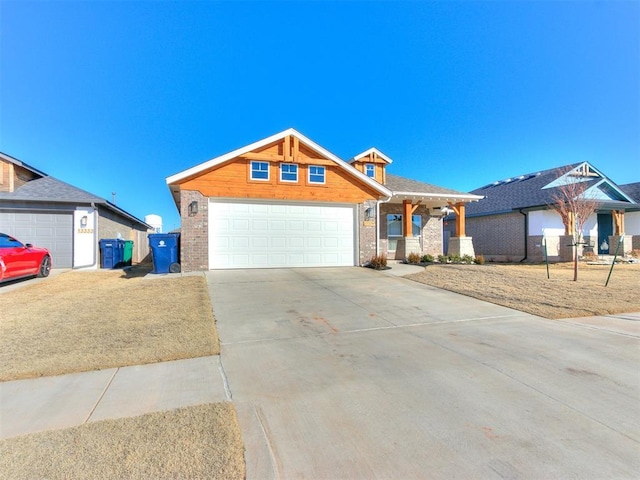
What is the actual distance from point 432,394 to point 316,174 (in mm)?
10805

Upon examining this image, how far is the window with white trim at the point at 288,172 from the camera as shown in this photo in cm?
1257

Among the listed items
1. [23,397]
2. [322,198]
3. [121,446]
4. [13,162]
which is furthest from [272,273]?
[13,162]

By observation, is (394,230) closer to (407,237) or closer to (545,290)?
(407,237)

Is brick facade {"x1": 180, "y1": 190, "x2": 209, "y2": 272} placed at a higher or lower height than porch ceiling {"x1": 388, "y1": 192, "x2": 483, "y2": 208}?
lower

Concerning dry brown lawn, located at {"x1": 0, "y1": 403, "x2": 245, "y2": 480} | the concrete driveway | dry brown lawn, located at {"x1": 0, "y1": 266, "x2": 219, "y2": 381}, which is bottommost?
the concrete driveway

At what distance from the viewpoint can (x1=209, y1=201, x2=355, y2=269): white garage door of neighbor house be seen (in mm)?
11875

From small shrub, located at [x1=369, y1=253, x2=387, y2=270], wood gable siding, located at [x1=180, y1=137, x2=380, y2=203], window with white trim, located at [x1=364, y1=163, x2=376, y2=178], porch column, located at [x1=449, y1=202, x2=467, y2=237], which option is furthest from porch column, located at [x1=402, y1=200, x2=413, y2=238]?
small shrub, located at [x1=369, y1=253, x2=387, y2=270]

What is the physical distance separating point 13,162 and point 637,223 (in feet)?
111

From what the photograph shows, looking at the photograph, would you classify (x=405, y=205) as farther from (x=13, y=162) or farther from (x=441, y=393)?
(x=13, y=162)


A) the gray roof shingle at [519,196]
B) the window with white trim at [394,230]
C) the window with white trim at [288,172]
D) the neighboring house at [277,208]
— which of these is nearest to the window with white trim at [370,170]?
the window with white trim at [394,230]

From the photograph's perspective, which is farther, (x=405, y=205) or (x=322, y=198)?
(x=405, y=205)

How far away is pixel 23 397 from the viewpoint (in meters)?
3.13

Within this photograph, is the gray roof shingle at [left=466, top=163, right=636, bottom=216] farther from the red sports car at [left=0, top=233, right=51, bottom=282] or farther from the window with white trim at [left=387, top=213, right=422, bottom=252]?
the red sports car at [left=0, top=233, right=51, bottom=282]

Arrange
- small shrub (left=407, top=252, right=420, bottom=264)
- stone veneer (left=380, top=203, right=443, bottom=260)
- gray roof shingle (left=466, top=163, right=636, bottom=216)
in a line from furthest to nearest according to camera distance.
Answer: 1. gray roof shingle (left=466, top=163, right=636, bottom=216)
2. stone veneer (left=380, top=203, right=443, bottom=260)
3. small shrub (left=407, top=252, right=420, bottom=264)
